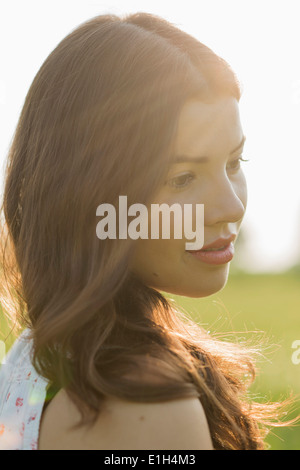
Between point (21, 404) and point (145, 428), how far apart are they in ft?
1.41

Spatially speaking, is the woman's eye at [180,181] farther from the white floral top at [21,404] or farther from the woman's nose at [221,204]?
the white floral top at [21,404]

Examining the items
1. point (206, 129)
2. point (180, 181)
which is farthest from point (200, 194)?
point (206, 129)

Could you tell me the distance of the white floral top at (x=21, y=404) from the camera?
1611 mm

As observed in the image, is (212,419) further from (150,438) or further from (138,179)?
(138,179)

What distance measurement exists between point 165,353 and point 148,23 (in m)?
1.04

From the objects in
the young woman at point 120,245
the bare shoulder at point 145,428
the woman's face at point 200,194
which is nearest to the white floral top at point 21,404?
the young woman at point 120,245

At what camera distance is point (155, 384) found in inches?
57.7

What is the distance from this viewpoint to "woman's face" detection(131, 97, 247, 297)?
5.74ft

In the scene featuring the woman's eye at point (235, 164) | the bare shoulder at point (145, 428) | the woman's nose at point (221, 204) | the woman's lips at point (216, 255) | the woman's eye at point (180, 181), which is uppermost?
the woman's eye at point (235, 164)

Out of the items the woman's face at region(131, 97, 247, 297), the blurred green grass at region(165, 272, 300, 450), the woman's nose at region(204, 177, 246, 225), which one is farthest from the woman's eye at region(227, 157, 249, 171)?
the blurred green grass at region(165, 272, 300, 450)

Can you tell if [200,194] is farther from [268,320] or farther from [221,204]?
[268,320]

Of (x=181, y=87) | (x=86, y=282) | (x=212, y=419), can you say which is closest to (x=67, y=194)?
(x=86, y=282)

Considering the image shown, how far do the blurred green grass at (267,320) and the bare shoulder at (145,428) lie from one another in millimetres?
708

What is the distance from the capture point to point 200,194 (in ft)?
5.78
